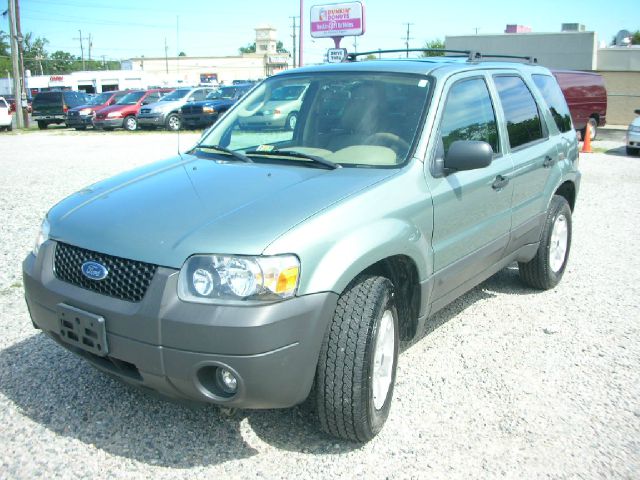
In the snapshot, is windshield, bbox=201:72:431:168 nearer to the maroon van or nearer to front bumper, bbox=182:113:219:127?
the maroon van

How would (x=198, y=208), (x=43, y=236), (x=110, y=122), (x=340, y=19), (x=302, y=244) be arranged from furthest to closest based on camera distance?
(x=110, y=122) < (x=340, y=19) < (x=43, y=236) < (x=198, y=208) < (x=302, y=244)

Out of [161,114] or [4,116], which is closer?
[161,114]

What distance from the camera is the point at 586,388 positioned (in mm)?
3689

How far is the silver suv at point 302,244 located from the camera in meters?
2.58

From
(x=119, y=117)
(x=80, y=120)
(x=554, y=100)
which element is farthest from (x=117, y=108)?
(x=554, y=100)

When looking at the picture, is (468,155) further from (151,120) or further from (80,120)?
(80,120)

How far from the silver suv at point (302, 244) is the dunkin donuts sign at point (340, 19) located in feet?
53.7

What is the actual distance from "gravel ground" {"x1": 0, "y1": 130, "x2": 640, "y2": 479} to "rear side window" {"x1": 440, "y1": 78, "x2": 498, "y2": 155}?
1383 millimetres

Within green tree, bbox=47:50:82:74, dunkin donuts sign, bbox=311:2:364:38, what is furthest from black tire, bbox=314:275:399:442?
green tree, bbox=47:50:82:74

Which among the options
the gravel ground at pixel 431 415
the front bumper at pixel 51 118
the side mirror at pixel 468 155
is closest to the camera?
the gravel ground at pixel 431 415

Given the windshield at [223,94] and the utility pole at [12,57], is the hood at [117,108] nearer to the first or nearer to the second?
the windshield at [223,94]

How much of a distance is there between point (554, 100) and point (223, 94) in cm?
2076

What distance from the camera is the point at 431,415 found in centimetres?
337

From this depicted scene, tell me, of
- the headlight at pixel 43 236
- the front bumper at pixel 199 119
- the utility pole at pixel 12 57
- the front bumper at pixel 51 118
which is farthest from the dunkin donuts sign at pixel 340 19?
the headlight at pixel 43 236
